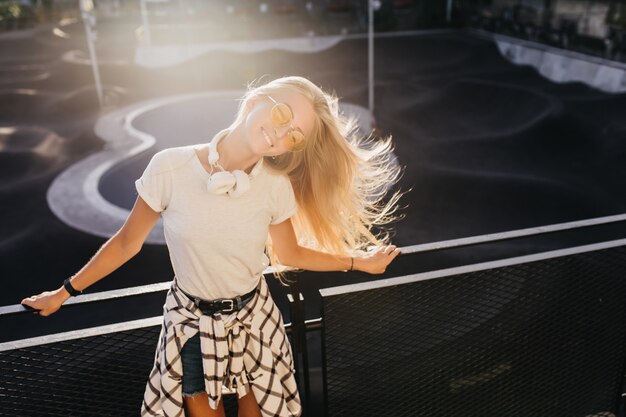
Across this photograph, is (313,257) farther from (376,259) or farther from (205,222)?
(205,222)

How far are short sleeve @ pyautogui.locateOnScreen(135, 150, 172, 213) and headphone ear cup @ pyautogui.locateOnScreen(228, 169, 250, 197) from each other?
9.7 inches

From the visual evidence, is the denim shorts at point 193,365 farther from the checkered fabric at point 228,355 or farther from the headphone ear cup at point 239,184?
the headphone ear cup at point 239,184

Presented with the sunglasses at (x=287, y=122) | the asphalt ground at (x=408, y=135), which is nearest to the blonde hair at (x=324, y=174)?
the sunglasses at (x=287, y=122)

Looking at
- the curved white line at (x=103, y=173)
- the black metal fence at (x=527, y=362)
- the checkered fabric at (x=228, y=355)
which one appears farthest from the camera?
the curved white line at (x=103, y=173)

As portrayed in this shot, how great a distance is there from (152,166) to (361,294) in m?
0.99

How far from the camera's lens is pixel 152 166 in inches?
81.4

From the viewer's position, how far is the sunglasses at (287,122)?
207cm

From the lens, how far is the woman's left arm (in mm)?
2318

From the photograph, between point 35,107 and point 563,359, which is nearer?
point 563,359

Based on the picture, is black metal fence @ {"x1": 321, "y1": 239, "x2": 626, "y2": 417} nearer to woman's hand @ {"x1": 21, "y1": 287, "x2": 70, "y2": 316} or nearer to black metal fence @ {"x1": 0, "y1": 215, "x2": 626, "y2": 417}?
black metal fence @ {"x1": 0, "y1": 215, "x2": 626, "y2": 417}

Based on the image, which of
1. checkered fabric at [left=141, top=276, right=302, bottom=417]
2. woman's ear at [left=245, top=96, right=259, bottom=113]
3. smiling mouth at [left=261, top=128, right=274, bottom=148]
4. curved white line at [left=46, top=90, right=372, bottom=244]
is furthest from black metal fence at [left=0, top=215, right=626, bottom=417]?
curved white line at [left=46, top=90, right=372, bottom=244]

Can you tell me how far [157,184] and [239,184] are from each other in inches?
12.2

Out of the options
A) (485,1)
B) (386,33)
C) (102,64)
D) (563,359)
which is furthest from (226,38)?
(563,359)

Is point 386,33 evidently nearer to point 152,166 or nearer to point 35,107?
point 35,107
